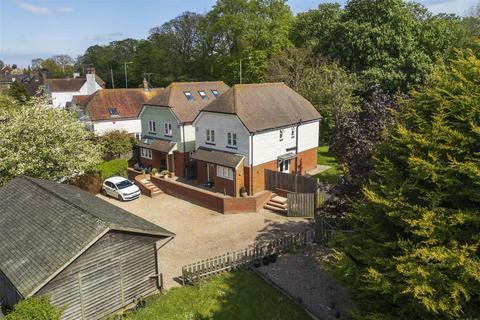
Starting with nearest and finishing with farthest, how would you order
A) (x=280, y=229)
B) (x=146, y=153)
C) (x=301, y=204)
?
(x=280, y=229) → (x=301, y=204) → (x=146, y=153)

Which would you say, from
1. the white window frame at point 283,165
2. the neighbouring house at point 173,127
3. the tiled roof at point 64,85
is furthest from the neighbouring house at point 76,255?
the tiled roof at point 64,85

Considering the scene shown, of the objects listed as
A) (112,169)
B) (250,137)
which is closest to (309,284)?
(250,137)

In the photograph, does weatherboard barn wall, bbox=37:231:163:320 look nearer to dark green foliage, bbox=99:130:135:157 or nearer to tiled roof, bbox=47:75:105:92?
dark green foliage, bbox=99:130:135:157

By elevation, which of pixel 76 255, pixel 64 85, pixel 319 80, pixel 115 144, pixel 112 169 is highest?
pixel 64 85

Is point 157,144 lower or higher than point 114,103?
lower

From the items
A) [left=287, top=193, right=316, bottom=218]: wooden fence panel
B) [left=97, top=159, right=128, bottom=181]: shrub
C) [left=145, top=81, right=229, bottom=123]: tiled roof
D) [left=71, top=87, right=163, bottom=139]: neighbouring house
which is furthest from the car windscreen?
[left=71, top=87, right=163, bottom=139]: neighbouring house

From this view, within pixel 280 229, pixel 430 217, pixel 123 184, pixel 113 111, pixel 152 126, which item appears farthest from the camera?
pixel 113 111

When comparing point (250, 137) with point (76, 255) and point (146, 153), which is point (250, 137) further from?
point (76, 255)
